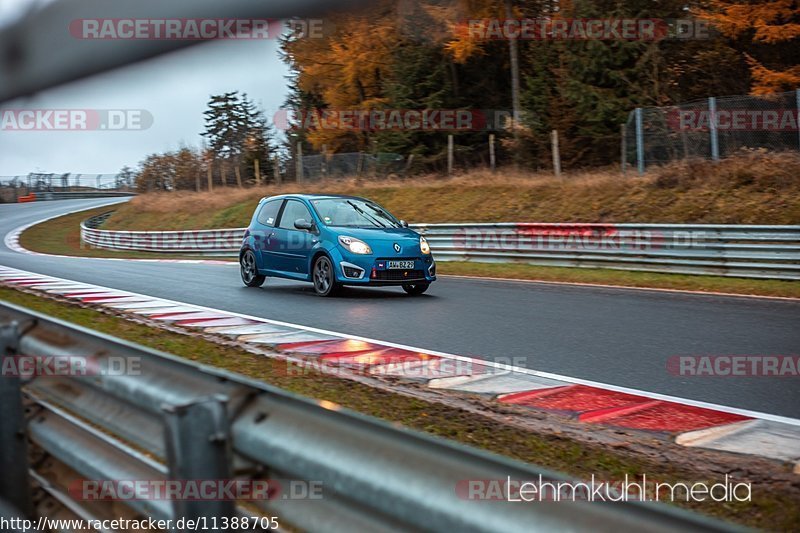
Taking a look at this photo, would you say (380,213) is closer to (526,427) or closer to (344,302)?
(344,302)

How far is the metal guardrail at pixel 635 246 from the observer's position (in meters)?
14.8

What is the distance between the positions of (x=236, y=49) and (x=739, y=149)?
20.8m

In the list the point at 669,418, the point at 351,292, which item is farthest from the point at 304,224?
the point at 669,418

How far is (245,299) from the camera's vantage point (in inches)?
509

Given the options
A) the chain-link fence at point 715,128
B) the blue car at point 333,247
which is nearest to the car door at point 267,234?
the blue car at point 333,247

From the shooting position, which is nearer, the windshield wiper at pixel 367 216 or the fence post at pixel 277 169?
the windshield wiper at pixel 367 216

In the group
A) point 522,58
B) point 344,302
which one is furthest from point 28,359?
point 522,58

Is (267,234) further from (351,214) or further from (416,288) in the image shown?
(416,288)

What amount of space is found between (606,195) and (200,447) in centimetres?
2118

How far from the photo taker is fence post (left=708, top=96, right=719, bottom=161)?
2102 cm

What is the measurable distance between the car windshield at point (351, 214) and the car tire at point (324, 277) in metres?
0.65

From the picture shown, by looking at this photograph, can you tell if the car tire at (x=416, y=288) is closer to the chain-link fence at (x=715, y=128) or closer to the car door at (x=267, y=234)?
the car door at (x=267, y=234)

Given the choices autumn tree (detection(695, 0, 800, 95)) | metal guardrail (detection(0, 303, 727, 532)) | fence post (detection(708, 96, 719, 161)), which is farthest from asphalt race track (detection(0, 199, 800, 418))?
autumn tree (detection(695, 0, 800, 95))

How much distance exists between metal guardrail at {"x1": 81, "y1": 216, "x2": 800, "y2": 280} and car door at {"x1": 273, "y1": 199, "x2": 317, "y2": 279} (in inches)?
260
